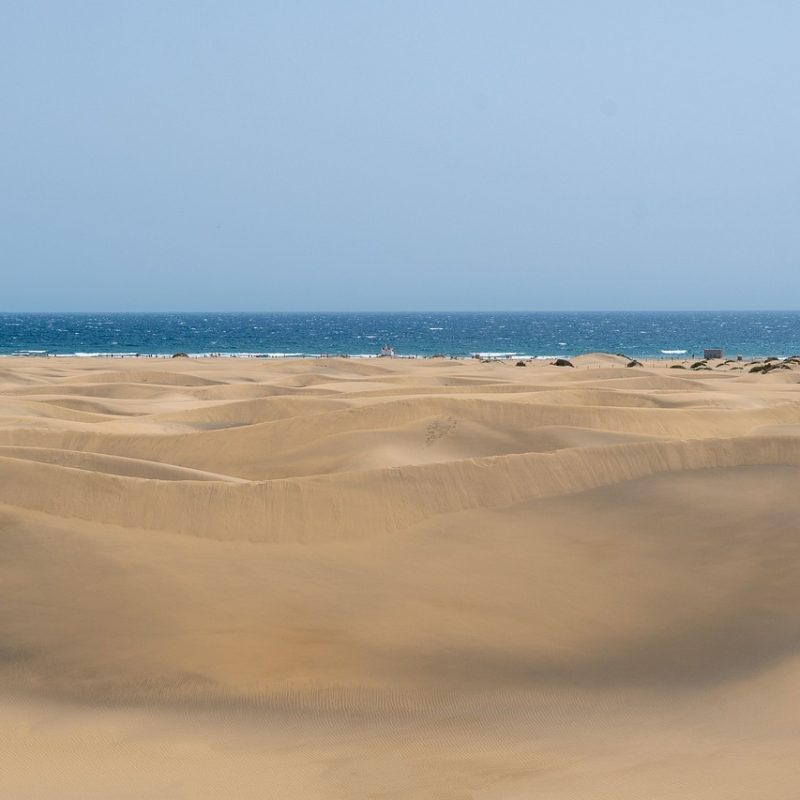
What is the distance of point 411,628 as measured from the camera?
6.86 metres

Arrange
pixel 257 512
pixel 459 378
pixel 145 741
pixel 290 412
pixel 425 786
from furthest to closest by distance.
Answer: pixel 459 378
pixel 290 412
pixel 257 512
pixel 145 741
pixel 425 786

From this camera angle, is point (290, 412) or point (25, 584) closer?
point (25, 584)

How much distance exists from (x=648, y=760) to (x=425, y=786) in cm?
106

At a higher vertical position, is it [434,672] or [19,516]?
[19,516]

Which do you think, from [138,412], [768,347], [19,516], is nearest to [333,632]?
[19,516]

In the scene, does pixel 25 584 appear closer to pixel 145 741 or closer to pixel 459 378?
pixel 145 741

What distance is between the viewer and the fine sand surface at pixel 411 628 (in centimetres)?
521

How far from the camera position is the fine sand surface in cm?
521

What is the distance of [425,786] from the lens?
494cm

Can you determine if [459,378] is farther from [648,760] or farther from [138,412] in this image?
[648,760]

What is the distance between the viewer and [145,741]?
18.4ft

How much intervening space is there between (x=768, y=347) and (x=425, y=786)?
78.0m

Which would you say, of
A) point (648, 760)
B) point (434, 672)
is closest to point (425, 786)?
point (648, 760)

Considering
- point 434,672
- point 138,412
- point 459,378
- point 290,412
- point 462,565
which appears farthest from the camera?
point 459,378
